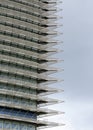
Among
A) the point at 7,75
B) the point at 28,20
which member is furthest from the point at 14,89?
the point at 28,20

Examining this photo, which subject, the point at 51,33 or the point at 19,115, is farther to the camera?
the point at 51,33

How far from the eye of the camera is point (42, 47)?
125 m

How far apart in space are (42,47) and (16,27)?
9.06m

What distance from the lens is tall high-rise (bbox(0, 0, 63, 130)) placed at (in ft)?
371

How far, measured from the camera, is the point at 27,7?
129625 mm

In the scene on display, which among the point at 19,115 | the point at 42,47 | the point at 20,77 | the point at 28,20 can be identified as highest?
the point at 28,20

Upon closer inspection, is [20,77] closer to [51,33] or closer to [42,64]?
[42,64]

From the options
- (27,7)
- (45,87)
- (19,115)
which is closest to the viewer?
(19,115)

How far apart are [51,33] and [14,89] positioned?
2355 centimetres

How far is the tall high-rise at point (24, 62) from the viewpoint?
371 ft

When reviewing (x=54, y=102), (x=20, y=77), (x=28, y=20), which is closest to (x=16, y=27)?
(x=28, y=20)

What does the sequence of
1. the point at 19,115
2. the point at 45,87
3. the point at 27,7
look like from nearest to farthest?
the point at 19,115 < the point at 45,87 < the point at 27,7

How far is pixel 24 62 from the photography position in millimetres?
119438

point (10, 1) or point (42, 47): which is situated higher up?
point (10, 1)
